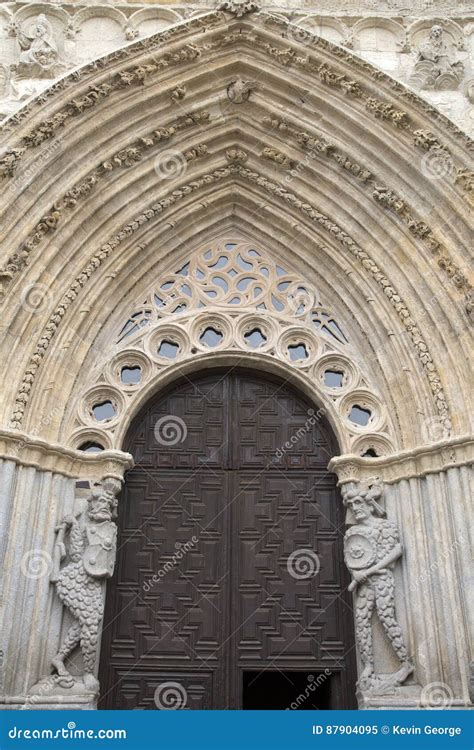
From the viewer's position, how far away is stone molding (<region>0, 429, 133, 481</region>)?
286 inches

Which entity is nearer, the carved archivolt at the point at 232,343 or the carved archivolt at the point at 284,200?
the carved archivolt at the point at 284,200

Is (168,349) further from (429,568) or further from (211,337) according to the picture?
(429,568)

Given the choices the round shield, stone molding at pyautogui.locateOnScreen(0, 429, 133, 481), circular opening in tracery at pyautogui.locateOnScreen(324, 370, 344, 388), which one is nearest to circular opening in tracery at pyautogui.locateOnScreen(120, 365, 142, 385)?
stone molding at pyautogui.locateOnScreen(0, 429, 133, 481)

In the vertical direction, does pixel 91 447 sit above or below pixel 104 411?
below

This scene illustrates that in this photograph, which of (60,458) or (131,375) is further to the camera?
(131,375)

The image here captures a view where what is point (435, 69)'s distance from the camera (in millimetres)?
8219

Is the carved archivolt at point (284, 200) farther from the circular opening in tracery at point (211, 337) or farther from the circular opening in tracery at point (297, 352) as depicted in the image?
the circular opening in tracery at point (211, 337)

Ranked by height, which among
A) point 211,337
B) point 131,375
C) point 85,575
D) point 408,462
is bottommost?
point 85,575

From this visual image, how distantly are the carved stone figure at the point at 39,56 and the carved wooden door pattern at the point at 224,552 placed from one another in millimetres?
3333

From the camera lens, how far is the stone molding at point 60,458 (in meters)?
7.27

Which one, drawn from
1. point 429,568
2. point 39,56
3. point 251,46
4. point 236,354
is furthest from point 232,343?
point 39,56

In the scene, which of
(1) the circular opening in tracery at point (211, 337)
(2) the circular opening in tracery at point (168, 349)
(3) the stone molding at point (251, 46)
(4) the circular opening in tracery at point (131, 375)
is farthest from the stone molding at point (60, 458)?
(3) the stone molding at point (251, 46)

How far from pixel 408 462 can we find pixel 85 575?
121 inches

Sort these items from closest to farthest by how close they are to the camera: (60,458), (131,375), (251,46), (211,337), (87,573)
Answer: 1. (87,573)
2. (60,458)
3. (131,375)
4. (251,46)
5. (211,337)
